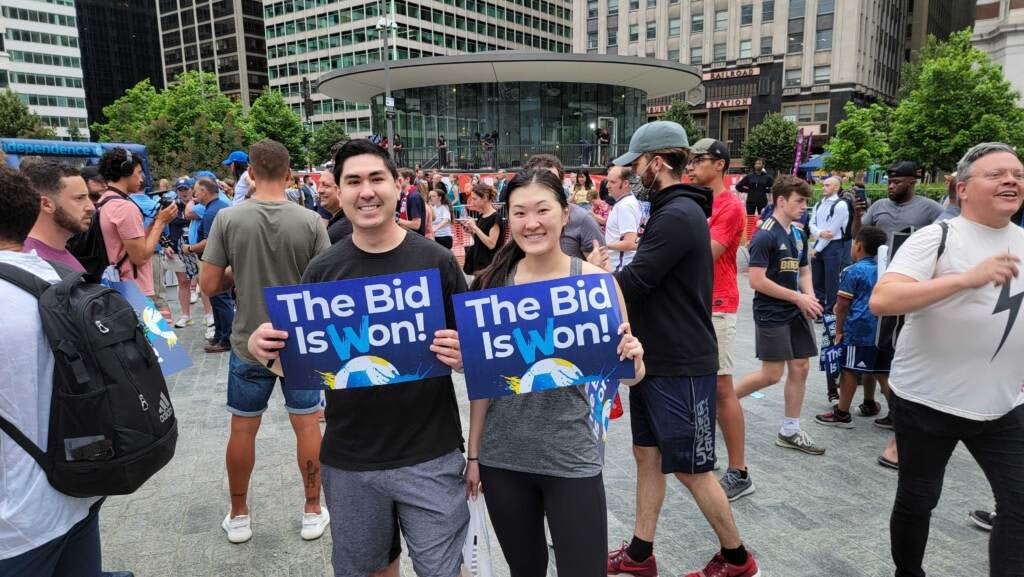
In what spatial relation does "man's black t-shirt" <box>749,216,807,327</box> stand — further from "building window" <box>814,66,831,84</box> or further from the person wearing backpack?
"building window" <box>814,66,831,84</box>

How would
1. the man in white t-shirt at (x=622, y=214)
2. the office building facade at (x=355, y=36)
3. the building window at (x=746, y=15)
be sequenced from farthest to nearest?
the office building facade at (x=355, y=36) < the building window at (x=746, y=15) < the man in white t-shirt at (x=622, y=214)

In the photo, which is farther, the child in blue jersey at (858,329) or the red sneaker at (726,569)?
the child in blue jersey at (858,329)

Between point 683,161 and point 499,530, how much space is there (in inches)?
78.2

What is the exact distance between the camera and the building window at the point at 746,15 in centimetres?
5928

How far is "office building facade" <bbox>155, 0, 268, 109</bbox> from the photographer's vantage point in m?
90.4

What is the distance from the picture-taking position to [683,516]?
3707mm

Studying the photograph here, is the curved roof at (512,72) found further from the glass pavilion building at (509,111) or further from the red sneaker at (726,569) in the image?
the red sneaker at (726,569)

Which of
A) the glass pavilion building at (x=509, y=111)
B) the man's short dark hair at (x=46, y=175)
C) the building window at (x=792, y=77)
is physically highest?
the building window at (x=792, y=77)

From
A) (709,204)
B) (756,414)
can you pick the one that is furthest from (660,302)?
(756,414)

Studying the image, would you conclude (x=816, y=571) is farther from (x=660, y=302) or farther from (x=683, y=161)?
(x=683, y=161)

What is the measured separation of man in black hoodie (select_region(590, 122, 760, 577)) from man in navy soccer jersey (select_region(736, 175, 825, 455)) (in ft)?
5.79

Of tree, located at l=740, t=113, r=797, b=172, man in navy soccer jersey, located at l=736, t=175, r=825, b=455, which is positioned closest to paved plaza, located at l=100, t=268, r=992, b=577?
man in navy soccer jersey, located at l=736, t=175, r=825, b=455

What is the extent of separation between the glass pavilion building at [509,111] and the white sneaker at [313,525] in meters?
33.8

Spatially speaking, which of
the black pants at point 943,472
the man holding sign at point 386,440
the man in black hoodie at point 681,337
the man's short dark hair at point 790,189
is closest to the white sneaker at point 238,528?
the man holding sign at point 386,440
